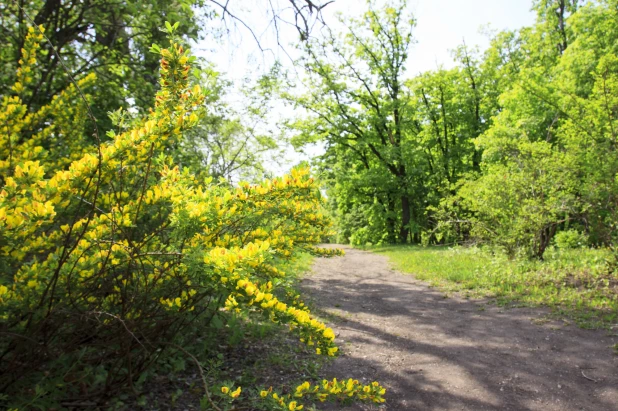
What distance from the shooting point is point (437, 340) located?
4848mm

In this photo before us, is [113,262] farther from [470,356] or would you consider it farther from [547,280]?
[547,280]

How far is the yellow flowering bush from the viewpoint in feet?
5.93

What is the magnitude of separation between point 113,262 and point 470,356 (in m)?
3.75

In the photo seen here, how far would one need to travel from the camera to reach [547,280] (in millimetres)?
7285

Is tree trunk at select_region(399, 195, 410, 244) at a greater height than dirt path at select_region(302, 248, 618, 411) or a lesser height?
greater

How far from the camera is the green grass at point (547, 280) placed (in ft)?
19.2

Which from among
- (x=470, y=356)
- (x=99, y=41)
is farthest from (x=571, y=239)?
(x=99, y=41)

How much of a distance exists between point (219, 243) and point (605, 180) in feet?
22.8

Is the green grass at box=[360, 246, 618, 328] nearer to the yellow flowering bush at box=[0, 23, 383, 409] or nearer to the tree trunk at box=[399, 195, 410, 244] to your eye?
the yellow flowering bush at box=[0, 23, 383, 409]

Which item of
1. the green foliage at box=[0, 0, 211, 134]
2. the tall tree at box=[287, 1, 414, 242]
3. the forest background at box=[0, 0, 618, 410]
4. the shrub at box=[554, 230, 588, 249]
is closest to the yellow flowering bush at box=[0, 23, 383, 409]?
the forest background at box=[0, 0, 618, 410]

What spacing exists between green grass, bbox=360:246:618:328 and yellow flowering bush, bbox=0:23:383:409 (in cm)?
501

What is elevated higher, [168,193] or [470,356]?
[168,193]

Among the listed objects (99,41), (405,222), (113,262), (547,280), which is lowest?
(547,280)

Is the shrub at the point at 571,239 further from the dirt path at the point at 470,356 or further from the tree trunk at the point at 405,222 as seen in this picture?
the tree trunk at the point at 405,222
